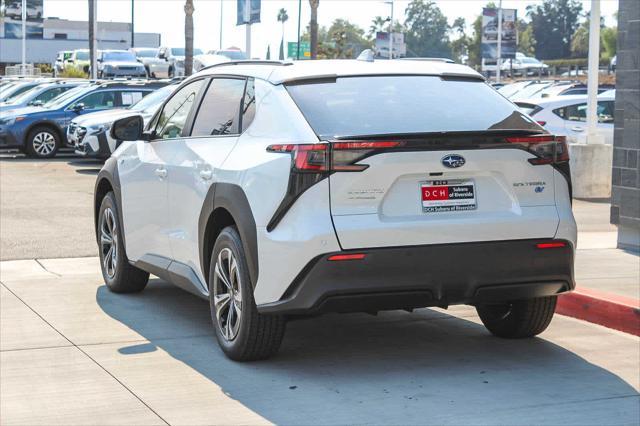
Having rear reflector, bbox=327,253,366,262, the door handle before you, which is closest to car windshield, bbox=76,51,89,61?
the door handle

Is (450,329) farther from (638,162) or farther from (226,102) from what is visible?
(638,162)

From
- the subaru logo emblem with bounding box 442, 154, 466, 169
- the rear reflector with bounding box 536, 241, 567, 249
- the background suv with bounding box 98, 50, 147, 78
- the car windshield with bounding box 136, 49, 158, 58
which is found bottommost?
the rear reflector with bounding box 536, 241, 567, 249

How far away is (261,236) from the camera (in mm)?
6570

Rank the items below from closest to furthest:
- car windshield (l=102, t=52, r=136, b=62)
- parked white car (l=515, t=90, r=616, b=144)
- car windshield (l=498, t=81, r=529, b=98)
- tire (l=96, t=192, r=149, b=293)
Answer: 1. tire (l=96, t=192, r=149, b=293)
2. parked white car (l=515, t=90, r=616, b=144)
3. car windshield (l=498, t=81, r=529, b=98)
4. car windshield (l=102, t=52, r=136, b=62)

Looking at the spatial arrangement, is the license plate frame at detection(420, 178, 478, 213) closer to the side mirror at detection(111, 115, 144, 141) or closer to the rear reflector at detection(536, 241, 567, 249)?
the rear reflector at detection(536, 241, 567, 249)

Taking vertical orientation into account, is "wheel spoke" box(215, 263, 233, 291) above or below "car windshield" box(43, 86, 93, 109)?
below

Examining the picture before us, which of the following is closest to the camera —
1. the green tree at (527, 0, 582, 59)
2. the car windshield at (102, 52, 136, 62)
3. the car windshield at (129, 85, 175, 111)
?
the car windshield at (129, 85, 175, 111)

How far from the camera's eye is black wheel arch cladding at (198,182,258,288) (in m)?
6.65

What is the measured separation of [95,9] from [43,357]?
3960cm

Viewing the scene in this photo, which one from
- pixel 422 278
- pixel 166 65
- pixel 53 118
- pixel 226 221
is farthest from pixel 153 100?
pixel 166 65

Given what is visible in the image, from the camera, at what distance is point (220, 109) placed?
7.73 meters

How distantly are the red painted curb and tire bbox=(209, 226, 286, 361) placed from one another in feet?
8.72

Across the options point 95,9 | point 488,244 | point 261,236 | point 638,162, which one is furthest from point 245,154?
point 95,9

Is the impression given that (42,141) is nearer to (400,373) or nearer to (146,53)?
(400,373)
